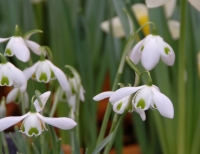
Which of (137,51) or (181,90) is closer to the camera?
(137,51)

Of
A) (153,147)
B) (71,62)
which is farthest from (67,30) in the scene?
(153,147)

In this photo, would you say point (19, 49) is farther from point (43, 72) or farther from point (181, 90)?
point (181, 90)

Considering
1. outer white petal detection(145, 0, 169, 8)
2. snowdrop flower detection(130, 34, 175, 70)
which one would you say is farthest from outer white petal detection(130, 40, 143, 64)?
outer white petal detection(145, 0, 169, 8)

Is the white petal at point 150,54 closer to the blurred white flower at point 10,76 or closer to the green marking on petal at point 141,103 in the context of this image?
the green marking on petal at point 141,103

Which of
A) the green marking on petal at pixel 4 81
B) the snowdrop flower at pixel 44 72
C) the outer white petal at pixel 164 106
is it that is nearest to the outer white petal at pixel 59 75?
the snowdrop flower at pixel 44 72

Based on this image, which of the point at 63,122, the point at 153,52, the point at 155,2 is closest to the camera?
the point at 63,122

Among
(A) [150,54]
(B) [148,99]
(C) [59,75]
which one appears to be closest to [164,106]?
(B) [148,99]
